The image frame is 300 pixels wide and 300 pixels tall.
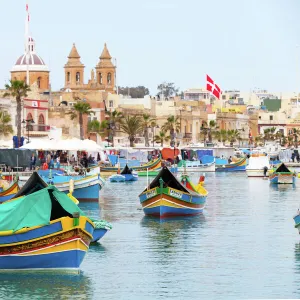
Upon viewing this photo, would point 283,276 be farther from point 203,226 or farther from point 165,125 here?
point 165,125

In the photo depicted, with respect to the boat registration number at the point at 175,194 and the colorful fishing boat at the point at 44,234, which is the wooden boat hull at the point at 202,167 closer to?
the boat registration number at the point at 175,194

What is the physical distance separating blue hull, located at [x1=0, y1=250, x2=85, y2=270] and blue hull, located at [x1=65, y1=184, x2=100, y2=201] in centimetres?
2735

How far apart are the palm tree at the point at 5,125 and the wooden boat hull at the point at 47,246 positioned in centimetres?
7288

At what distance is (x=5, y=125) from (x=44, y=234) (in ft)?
249

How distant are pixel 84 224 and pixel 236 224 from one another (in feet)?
61.3

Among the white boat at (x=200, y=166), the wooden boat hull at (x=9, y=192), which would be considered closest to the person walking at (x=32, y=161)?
the wooden boat hull at (x=9, y=192)

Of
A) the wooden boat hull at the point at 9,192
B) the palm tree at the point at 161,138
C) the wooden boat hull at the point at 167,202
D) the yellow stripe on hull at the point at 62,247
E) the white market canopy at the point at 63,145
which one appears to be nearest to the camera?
the yellow stripe on hull at the point at 62,247

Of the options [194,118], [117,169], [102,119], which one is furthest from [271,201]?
[194,118]

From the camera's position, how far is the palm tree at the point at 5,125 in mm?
102312

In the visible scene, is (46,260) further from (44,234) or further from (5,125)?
(5,125)

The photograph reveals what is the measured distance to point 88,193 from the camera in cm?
5844

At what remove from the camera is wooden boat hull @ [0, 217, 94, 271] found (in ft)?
95.6

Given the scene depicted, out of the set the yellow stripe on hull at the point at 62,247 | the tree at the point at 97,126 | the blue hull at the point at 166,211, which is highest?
the tree at the point at 97,126

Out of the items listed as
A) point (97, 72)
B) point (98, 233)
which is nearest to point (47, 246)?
point (98, 233)
